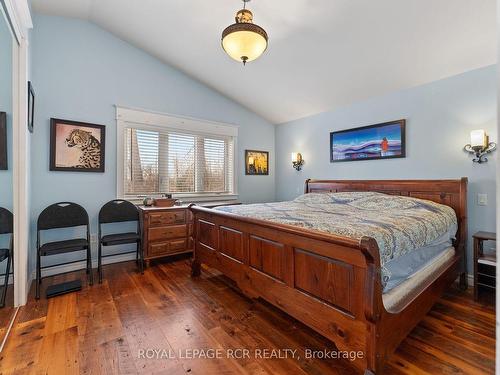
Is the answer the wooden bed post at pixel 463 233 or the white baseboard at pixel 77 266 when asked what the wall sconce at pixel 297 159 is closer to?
the wooden bed post at pixel 463 233

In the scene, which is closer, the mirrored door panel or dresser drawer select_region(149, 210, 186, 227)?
the mirrored door panel

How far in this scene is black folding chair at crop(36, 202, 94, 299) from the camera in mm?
2564

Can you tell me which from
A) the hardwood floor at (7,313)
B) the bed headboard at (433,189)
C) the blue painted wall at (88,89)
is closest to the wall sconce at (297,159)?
the bed headboard at (433,189)

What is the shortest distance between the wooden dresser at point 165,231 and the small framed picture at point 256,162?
1658 millimetres

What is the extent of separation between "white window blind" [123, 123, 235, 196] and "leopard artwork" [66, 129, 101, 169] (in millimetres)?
346

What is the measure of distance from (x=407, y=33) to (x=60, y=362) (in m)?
3.77

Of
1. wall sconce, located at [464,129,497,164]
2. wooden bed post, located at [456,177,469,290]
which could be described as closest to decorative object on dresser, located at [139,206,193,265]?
wooden bed post, located at [456,177,469,290]

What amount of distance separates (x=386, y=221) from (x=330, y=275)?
2.38 feet

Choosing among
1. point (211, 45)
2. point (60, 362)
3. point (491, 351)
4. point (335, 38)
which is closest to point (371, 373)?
point (491, 351)

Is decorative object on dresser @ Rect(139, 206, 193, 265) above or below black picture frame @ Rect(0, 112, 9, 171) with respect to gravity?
below

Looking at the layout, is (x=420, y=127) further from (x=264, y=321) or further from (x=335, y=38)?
(x=264, y=321)

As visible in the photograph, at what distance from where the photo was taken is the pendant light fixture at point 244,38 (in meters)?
1.90

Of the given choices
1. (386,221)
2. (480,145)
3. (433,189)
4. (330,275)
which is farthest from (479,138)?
(330,275)

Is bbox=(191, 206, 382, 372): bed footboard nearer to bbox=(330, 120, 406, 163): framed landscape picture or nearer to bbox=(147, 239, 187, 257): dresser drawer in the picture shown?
bbox=(147, 239, 187, 257): dresser drawer
